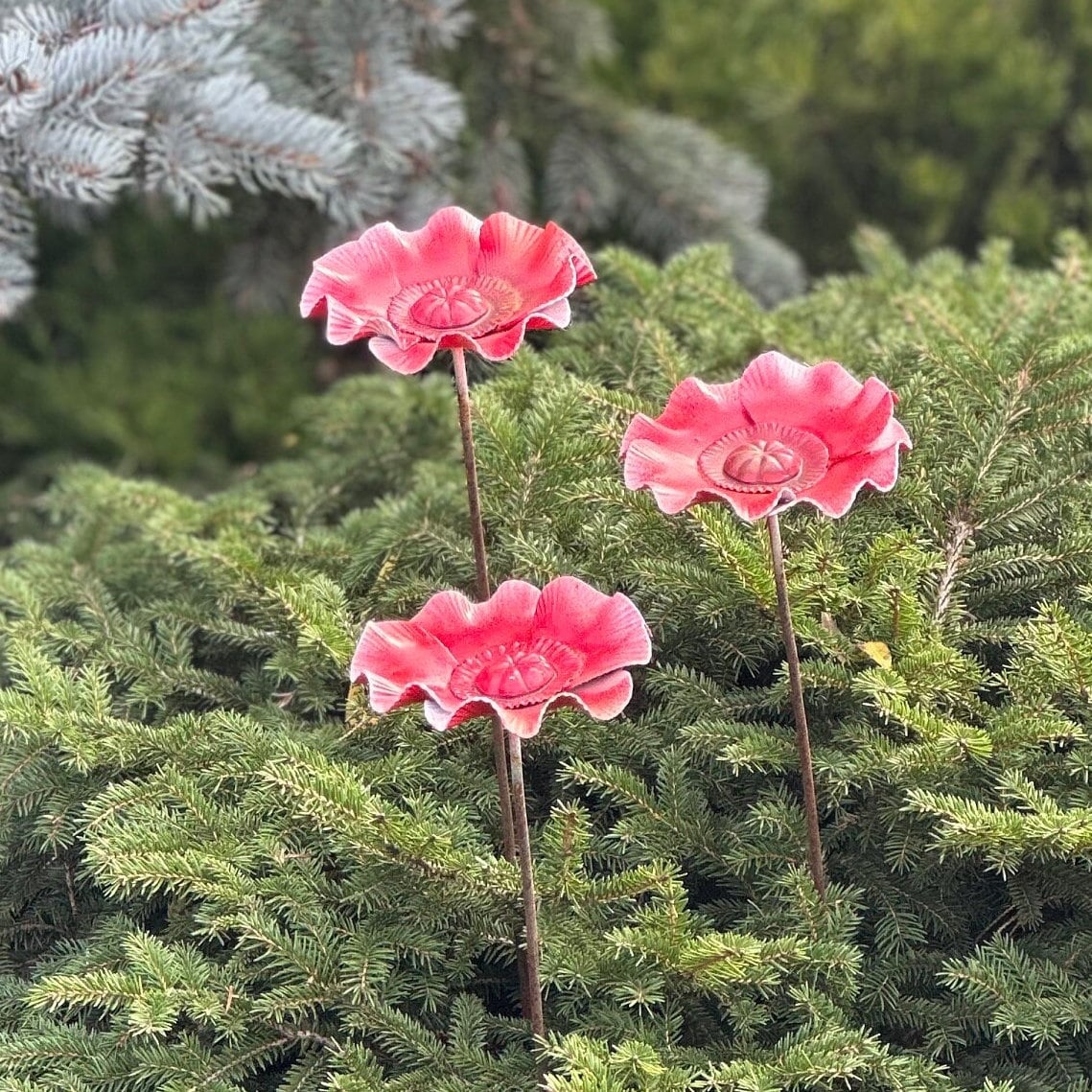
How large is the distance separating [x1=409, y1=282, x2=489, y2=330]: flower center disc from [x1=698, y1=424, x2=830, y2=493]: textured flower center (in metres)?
0.18

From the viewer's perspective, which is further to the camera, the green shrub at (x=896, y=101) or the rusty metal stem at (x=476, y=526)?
the green shrub at (x=896, y=101)

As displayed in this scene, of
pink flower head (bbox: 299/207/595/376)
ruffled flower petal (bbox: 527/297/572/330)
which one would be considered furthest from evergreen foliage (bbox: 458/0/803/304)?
ruffled flower petal (bbox: 527/297/572/330)

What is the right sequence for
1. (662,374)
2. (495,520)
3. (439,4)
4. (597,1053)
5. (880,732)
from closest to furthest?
(597,1053)
(880,732)
(495,520)
(662,374)
(439,4)

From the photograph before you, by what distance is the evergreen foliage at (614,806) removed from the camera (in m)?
0.92

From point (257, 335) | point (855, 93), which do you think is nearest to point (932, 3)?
point (855, 93)

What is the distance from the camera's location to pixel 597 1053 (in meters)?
0.87

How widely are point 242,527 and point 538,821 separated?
1.73 feet

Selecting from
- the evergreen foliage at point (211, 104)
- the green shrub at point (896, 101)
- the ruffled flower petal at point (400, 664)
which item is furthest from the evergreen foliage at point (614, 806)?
the green shrub at point (896, 101)

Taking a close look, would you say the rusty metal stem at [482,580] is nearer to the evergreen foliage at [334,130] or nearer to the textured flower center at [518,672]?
the textured flower center at [518,672]

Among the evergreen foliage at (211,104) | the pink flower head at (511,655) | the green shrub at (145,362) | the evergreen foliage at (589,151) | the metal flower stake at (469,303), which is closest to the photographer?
the pink flower head at (511,655)

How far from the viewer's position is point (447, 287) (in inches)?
39.7

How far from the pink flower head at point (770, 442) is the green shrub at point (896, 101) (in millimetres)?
1582

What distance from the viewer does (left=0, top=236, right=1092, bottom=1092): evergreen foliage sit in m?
0.92

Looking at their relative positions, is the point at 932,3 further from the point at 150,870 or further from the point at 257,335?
the point at 150,870
